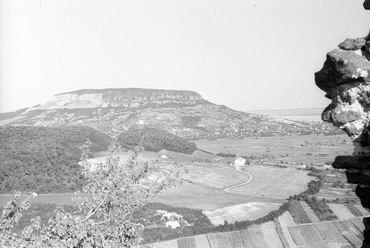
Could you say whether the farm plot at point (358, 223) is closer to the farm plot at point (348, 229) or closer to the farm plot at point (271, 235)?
the farm plot at point (348, 229)

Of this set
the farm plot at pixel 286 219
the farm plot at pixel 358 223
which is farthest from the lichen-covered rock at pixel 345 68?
the farm plot at pixel 286 219

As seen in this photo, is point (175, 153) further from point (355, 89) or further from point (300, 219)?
point (355, 89)

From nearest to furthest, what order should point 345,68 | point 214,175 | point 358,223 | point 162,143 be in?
1. point 345,68
2. point 358,223
3. point 214,175
4. point 162,143

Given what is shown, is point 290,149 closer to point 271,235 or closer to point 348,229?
point 348,229

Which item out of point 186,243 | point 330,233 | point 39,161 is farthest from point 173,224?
point 39,161

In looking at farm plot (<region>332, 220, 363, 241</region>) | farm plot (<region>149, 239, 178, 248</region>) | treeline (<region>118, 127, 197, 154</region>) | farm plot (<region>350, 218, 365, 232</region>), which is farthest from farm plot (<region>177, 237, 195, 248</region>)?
treeline (<region>118, 127, 197, 154</region>)

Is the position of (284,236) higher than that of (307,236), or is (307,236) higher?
(307,236)
